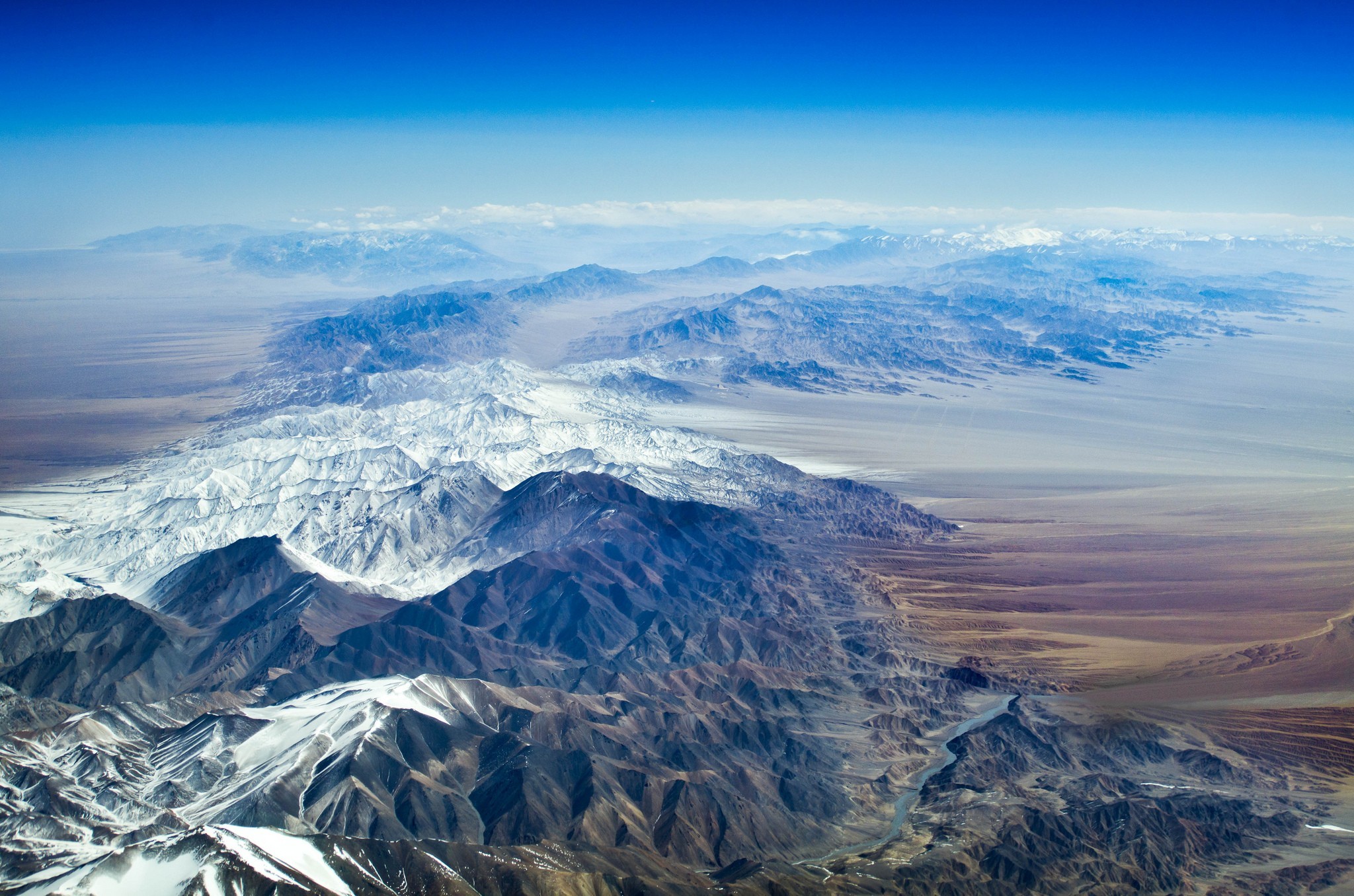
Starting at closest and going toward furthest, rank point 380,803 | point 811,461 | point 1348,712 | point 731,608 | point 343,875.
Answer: point 343,875 → point 380,803 → point 1348,712 → point 731,608 → point 811,461

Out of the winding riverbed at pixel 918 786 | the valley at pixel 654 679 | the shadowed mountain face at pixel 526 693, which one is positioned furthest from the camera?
the winding riverbed at pixel 918 786

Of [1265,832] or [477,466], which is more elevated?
[477,466]

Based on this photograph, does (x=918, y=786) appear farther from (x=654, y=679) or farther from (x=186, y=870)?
(x=186, y=870)

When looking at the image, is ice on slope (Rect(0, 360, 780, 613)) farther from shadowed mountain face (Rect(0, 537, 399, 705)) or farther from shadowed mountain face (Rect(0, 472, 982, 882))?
shadowed mountain face (Rect(0, 472, 982, 882))

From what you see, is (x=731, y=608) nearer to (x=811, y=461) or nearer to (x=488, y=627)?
(x=488, y=627)

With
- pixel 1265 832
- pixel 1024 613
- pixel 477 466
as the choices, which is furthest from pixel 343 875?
pixel 477 466

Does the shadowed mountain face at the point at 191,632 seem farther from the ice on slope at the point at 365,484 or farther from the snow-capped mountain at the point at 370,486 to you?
the ice on slope at the point at 365,484

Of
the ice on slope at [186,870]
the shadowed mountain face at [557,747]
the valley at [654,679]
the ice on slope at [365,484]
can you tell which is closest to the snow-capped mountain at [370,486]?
the ice on slope at [365,484]

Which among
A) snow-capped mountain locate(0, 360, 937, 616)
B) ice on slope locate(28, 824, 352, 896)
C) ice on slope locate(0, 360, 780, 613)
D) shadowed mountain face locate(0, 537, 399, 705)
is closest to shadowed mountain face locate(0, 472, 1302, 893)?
ice on slope locate(28, 824, 352, 896)
